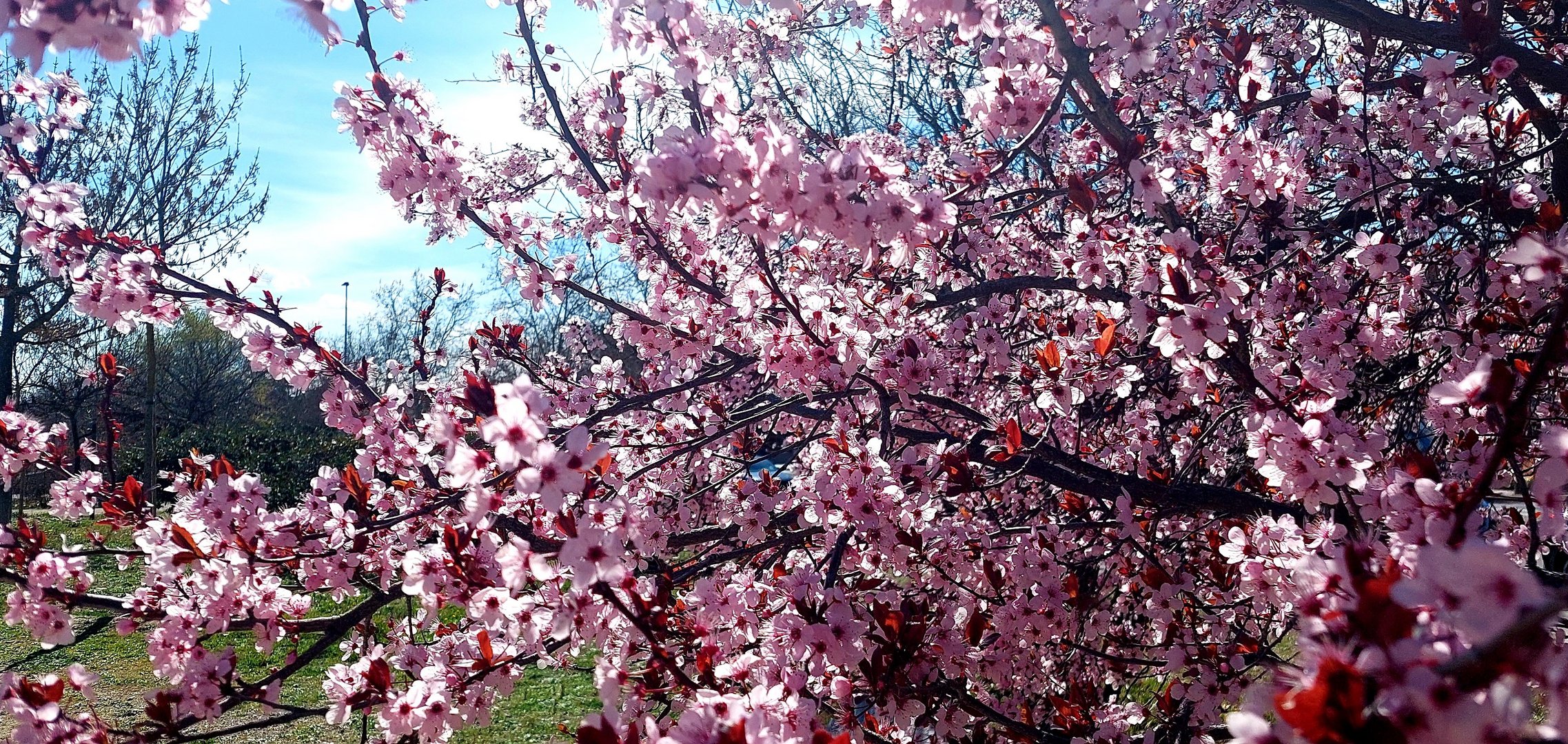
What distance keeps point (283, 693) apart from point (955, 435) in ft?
21.7

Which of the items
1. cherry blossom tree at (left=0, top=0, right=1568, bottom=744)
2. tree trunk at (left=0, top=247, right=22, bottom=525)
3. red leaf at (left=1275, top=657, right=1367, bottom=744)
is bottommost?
red leaf at (left=1275, top=657, right=1367, bottom=744)

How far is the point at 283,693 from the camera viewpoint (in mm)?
7746

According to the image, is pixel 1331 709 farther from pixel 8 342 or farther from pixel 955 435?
pixel 8 342

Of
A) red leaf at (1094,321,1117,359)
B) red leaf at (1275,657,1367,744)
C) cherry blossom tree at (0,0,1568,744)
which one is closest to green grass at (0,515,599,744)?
cherry blossom tree at (0,0,1568,744)

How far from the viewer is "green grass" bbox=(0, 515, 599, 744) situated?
22.7ft

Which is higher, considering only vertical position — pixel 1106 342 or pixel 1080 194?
pixel 1080 194

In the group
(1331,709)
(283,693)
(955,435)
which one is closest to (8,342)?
(283,693)

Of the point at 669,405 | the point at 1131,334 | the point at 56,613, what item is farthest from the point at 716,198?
the point at 1131,334

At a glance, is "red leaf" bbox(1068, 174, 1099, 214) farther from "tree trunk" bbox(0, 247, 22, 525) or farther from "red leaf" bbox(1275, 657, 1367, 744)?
"tree trunk" bbox(0, 247, 22, 525)

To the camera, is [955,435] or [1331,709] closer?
[1331,709]

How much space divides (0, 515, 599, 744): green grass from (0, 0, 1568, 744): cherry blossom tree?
3.43 m

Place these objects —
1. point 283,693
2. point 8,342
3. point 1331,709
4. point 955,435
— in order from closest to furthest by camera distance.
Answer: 1. point 1331,709
2. point 955,435
3. point 283,693
4. point 8,342

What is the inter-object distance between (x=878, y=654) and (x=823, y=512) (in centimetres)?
48

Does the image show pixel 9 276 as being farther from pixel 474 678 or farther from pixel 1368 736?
pixel 1368 736
